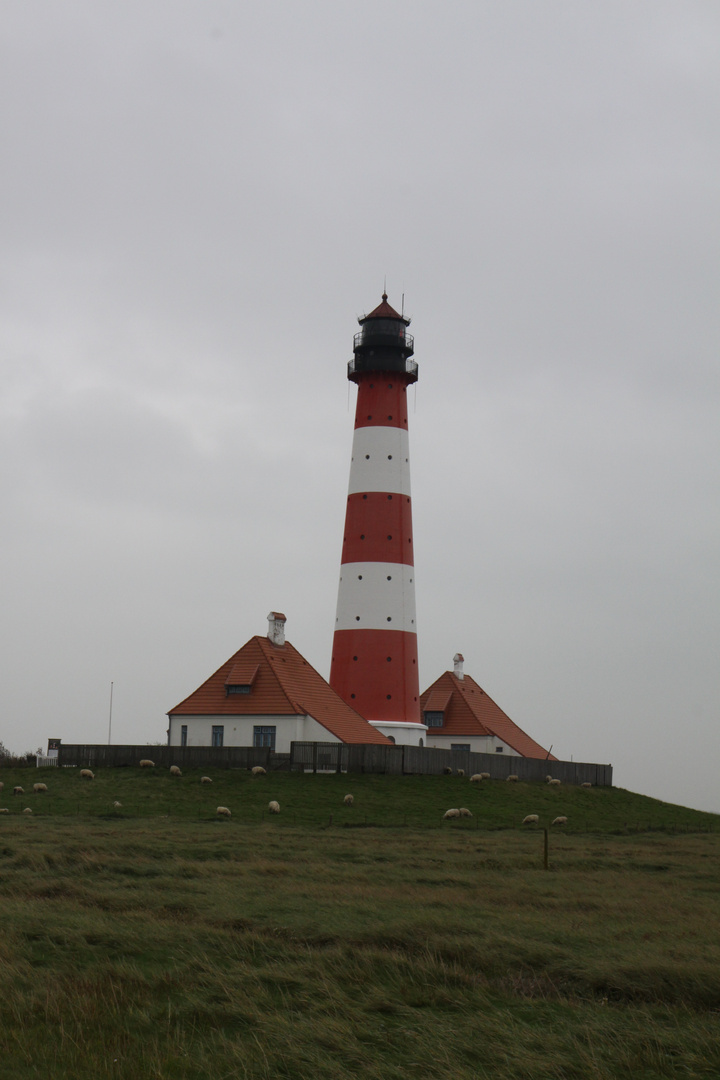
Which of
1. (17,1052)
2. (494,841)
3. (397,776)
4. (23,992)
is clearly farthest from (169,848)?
(397,776)

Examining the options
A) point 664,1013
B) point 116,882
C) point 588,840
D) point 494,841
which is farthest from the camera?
point 588,840

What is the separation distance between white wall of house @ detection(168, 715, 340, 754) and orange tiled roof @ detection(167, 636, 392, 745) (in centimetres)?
24

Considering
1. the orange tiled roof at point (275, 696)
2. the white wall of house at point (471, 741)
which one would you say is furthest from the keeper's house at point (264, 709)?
the white wall of house at point (471, 741)

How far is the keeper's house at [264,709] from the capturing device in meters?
48.4

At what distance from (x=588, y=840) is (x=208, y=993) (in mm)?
20891

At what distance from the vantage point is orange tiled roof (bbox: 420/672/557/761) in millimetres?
62125

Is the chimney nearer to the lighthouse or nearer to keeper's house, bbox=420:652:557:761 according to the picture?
the lighthouse

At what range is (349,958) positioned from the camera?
14.2 metres

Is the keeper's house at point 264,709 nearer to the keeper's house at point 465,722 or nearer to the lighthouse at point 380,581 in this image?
the lighthouse at point 380,581

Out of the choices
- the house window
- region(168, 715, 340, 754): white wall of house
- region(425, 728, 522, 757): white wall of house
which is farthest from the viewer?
region(425, 728, 522, 757): white wall of house

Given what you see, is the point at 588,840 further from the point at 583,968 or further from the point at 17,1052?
the point at 17,1052

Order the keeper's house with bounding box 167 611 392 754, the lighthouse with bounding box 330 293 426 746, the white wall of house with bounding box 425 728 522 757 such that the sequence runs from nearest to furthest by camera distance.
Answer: the keeper's house with bounding box 167 611 392 754, the lighthouse with bounding box 330 293 426 746, the white wall of house with bounding box 425 728 522 757

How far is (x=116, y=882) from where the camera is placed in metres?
19.8

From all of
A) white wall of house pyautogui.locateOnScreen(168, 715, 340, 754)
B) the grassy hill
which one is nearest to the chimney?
white wall of house pyautogui.locateOnScreen(168, 715, 340, 754)
